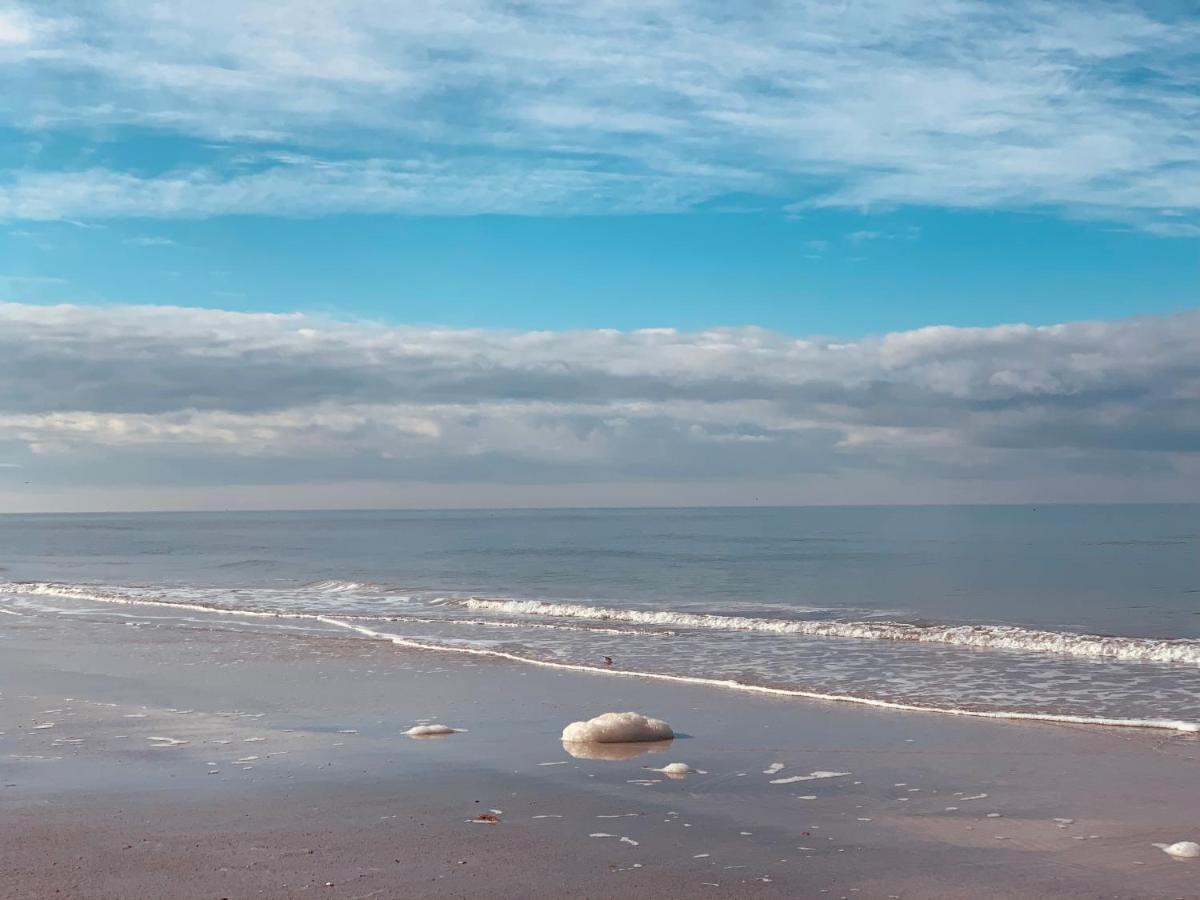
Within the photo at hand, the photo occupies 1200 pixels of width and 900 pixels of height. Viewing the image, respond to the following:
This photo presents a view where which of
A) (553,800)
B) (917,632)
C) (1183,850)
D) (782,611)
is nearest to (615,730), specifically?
(553,800)

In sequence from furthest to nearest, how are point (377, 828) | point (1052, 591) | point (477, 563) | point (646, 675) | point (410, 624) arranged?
point (477, 563), point (1052, 591), point (410, 624), point (646, 675), point (377, 828)

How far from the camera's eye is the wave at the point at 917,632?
834 inches

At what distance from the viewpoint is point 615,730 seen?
12055mm

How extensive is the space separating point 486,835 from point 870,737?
5.79 metres

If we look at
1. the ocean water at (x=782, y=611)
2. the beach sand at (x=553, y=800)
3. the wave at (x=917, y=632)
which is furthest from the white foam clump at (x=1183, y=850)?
the wave at (x=917, y=632)

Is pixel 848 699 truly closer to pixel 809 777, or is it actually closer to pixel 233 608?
pixel 809 777

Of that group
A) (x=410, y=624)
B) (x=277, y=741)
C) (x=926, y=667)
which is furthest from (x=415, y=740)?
(x=410, y=624)

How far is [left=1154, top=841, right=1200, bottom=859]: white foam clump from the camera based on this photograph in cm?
789

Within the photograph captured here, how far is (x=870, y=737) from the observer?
41.2ft

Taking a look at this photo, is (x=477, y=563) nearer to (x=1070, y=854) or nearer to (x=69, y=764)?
(x=69, y=764)

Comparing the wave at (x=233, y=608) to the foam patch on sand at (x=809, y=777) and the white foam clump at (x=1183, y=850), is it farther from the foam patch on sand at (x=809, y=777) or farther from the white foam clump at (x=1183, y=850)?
the white foam clump at (x=1183, y=850)

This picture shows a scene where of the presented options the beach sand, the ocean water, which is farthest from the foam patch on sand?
the ocean water

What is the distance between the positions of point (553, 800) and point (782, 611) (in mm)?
22253

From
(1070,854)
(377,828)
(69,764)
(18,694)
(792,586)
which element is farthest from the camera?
(792,586)
